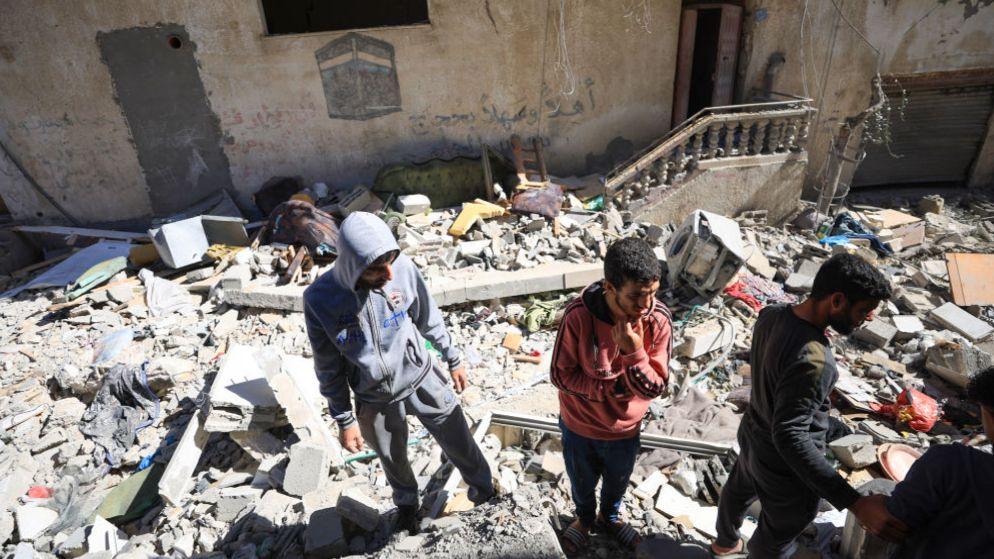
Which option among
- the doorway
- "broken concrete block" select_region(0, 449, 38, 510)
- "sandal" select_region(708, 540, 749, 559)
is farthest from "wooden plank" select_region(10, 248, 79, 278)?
the doorway

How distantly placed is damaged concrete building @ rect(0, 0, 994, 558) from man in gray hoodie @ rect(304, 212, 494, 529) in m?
0.61

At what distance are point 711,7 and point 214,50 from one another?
28.1 ft

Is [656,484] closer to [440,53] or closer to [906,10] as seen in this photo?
[440,53]

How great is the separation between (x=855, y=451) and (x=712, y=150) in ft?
18.2

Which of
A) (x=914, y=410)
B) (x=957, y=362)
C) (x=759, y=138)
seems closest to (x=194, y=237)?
(x=759, y=138)

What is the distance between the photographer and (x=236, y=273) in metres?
7.09

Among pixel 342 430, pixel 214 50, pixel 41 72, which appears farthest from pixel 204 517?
pixel 41 72

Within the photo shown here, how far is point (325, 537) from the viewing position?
325cm

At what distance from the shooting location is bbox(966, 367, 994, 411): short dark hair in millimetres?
1823

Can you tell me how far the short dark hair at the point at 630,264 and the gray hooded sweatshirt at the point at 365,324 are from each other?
3.72ft

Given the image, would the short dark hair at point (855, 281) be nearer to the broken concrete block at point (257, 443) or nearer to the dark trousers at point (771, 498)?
the dark trousers at point (771, 498)

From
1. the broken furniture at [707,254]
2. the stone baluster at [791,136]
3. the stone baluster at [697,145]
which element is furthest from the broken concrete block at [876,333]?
the stone baluster at [791,136]

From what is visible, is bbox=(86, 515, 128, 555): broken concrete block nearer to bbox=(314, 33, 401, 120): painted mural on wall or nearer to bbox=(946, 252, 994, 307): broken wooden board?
bbox=(314, 33, 401, 120): painted mural on wall

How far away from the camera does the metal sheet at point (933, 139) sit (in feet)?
33.2
